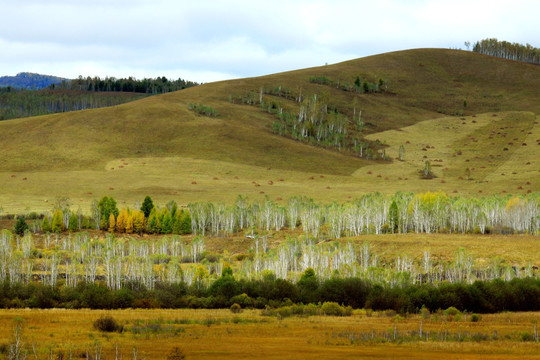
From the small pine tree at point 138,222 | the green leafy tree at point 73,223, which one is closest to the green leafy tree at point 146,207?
the small pine tree at point 138,222

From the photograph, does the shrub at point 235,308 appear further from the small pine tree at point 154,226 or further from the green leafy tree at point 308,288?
the small pine tree at point 154,226

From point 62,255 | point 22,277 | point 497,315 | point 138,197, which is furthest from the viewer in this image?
point 138,197

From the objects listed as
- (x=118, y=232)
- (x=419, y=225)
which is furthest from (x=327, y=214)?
(x=118, y=232)

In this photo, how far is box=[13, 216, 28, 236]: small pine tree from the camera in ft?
409

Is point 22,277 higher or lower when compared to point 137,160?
lower

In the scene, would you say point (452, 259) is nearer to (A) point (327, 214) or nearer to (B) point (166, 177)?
(A) point (327, 214)

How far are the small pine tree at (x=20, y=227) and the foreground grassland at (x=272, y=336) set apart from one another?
2484 inches

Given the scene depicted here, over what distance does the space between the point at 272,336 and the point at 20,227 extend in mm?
85233

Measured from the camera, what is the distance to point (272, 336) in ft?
176

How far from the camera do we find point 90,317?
201 feet

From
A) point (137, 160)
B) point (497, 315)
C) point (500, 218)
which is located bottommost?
point (497, 315)

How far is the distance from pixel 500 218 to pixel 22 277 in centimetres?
8534

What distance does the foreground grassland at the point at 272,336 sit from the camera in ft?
151

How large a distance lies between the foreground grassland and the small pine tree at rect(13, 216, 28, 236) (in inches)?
2484
